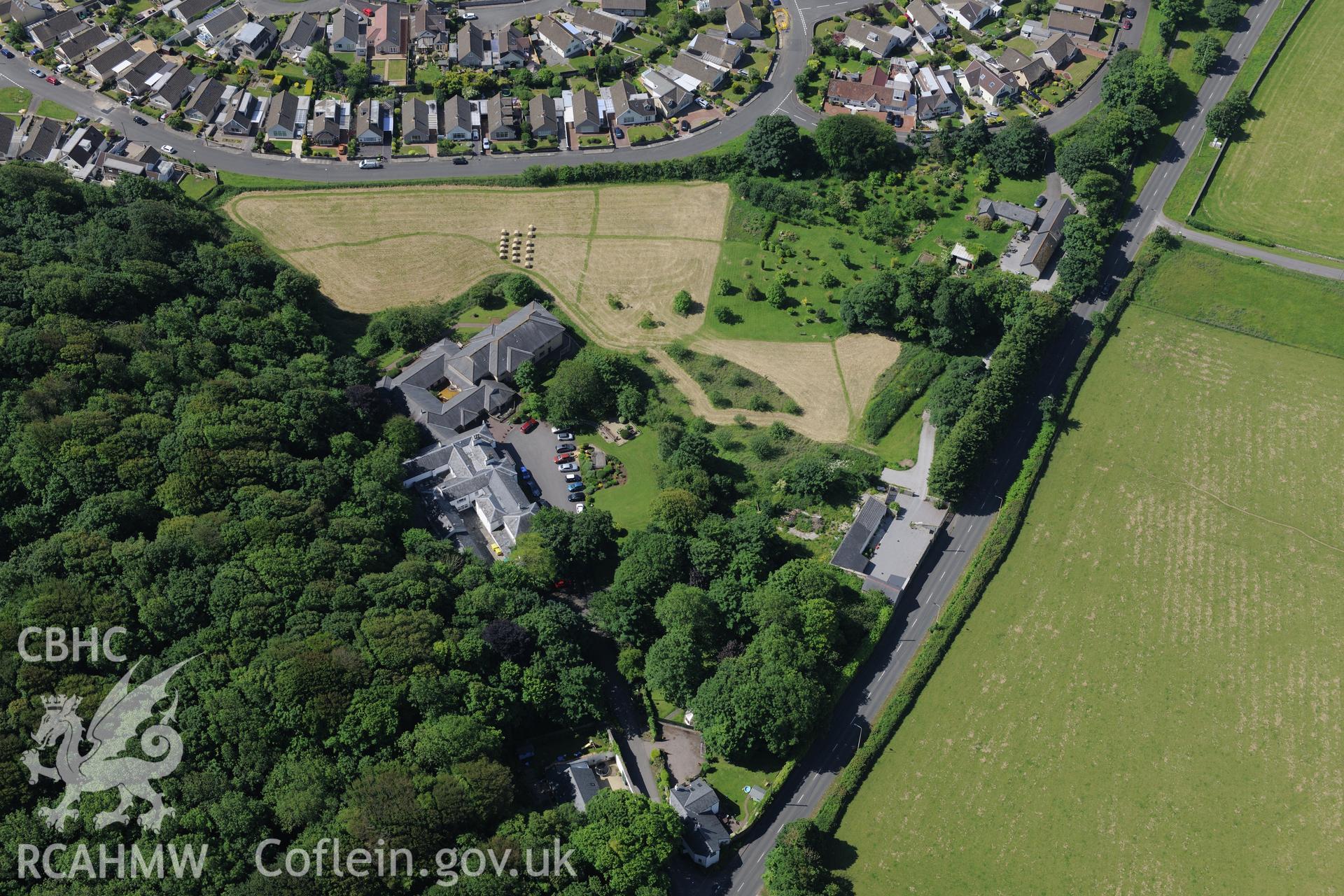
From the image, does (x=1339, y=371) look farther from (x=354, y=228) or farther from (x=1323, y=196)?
(x=354, y=228)

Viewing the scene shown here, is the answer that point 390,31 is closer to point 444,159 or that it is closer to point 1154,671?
point 444,159

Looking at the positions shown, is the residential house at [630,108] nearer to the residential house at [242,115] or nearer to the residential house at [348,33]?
the residential house at [348,33]

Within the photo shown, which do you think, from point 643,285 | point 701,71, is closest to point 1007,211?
point 643,285

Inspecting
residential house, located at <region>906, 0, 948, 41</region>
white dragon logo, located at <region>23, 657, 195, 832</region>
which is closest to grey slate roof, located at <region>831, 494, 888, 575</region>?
white dragon logo, located at <region>23, 657, 195, 832</region>

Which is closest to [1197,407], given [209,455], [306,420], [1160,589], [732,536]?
[1160,589]

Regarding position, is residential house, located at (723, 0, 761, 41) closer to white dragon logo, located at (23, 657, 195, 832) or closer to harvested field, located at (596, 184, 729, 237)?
harvested field, located at (596, 184, 729, 237)

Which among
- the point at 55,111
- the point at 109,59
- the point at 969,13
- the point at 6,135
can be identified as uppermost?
the point at 969,13

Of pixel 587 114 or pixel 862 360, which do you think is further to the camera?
pixel 587 114
